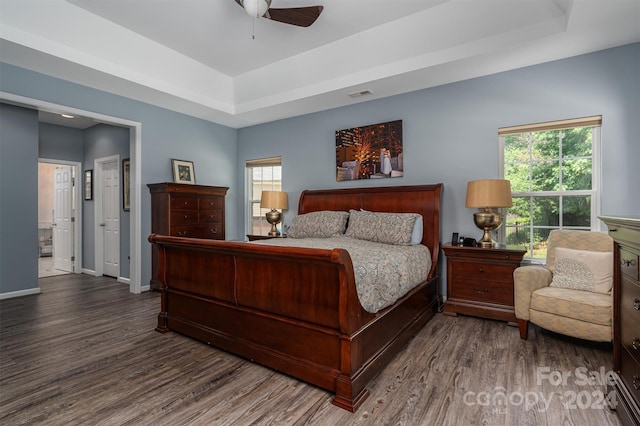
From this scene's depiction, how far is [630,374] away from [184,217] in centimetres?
469

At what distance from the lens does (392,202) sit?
13.2 ft

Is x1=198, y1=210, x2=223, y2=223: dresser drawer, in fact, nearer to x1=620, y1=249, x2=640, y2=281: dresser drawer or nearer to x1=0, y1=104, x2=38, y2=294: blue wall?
x1=0, y1=104, x2=38, y2=294: blue wall

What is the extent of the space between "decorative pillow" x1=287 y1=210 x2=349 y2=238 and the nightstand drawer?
4.63 ft

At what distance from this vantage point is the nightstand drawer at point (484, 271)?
3.17m

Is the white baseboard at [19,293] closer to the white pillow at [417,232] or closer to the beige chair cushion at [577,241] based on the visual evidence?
the white pillow at [417,232]

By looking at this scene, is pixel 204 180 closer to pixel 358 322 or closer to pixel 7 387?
pixel 7 387

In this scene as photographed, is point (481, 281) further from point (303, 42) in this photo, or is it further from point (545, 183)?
point (303, 42)

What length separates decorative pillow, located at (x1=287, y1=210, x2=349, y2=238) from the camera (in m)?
4.02

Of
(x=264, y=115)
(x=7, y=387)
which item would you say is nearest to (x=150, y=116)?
(x=264, y=115)

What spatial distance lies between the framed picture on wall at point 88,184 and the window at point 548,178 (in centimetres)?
669

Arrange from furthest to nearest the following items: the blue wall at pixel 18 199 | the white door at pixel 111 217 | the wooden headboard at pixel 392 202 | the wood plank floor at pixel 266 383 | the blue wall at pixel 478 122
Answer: the white door at pixel 111 217, the blue wall at pixel 18 199, the wooden headboard at pixel 392 202, the blue wall at pixel 478 122, the wood plank floor at pixel 266 383

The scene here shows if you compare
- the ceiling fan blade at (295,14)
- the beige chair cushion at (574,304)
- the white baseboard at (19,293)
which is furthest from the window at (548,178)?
the white baseboard at (19,293)

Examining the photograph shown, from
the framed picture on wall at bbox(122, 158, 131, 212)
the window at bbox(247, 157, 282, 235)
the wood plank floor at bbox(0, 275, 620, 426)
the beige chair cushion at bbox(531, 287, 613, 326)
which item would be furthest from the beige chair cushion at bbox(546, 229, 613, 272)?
the framed picture on wall at bbox(122, 158, 131, 212)

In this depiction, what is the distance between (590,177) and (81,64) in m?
5.38
